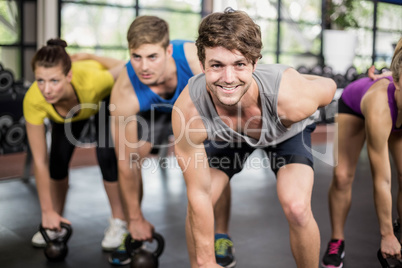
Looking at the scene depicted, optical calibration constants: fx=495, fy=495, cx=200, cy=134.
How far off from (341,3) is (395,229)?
21.2 ft

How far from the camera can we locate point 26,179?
12.1 ft

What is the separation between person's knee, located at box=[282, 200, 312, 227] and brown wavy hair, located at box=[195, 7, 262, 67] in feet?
1.59

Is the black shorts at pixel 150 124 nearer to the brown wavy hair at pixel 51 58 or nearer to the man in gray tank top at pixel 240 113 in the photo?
the brown wavy hair at pixel 51 58

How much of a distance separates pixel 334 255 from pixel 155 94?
1.05 meters

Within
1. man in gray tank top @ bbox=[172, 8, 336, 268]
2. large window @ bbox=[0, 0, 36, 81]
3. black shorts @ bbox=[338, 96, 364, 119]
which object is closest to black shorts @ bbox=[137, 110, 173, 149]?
man in gray tank top @ bbox=[172, 8, 336, 268]

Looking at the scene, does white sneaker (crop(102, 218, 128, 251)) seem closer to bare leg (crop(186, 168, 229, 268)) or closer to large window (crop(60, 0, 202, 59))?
bare leg (crop(186, 168, 229, 268))

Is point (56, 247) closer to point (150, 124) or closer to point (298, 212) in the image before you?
point (150, 124)

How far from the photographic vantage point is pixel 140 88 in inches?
84.2

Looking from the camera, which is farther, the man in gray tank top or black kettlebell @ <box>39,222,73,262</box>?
black kettlebell @ <box>39,222,73,262</box>

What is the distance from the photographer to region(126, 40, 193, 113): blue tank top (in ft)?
7.02

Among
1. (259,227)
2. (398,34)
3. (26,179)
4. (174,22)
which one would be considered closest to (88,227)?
(259,227)

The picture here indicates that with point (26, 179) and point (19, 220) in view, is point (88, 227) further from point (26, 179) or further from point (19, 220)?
point (26, 179)

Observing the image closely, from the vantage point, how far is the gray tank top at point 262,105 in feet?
5.27

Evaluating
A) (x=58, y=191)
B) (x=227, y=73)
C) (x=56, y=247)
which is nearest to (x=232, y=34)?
(x=227, y=73)
